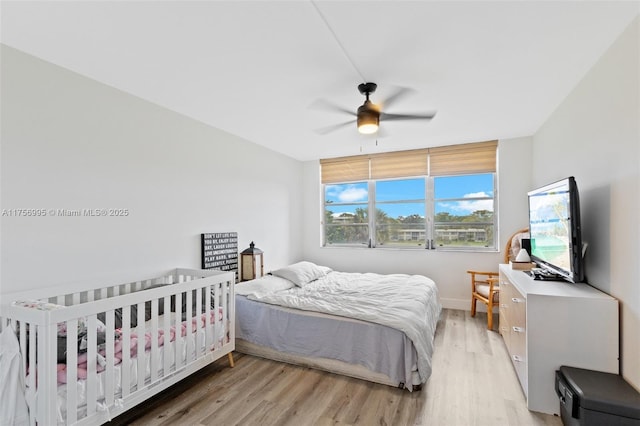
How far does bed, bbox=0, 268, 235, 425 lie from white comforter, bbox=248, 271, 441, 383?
0.83 meters

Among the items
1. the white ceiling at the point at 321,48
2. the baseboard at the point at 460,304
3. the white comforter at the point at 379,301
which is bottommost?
the baseboard at the point at 460,304

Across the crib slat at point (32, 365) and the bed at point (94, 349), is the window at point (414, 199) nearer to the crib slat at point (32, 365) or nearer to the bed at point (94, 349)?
the bed at point (94, 349)

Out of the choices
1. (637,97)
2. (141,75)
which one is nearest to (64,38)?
(141,75)

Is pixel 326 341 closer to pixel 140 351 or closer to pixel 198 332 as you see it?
pixel 198 332

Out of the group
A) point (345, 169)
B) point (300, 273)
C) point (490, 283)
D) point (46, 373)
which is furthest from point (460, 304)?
point (46, 373)

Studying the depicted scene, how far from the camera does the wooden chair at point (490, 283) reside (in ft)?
11.8

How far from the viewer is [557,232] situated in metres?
2.38

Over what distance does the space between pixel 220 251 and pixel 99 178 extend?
150 cm

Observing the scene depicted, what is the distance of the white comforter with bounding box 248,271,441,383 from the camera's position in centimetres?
242

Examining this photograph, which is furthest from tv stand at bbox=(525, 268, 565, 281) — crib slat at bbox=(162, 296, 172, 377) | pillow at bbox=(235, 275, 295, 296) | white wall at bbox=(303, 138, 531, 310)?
crib slat at bbox=(162, 296, 172, 377)

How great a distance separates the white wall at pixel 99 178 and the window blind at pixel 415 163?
1.99 meters

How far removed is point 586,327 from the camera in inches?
76.5

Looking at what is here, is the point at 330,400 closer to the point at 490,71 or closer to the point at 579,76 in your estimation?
the point at 490,71

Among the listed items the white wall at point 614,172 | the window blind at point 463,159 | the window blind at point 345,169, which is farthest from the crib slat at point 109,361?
the window blind at point 463,159
